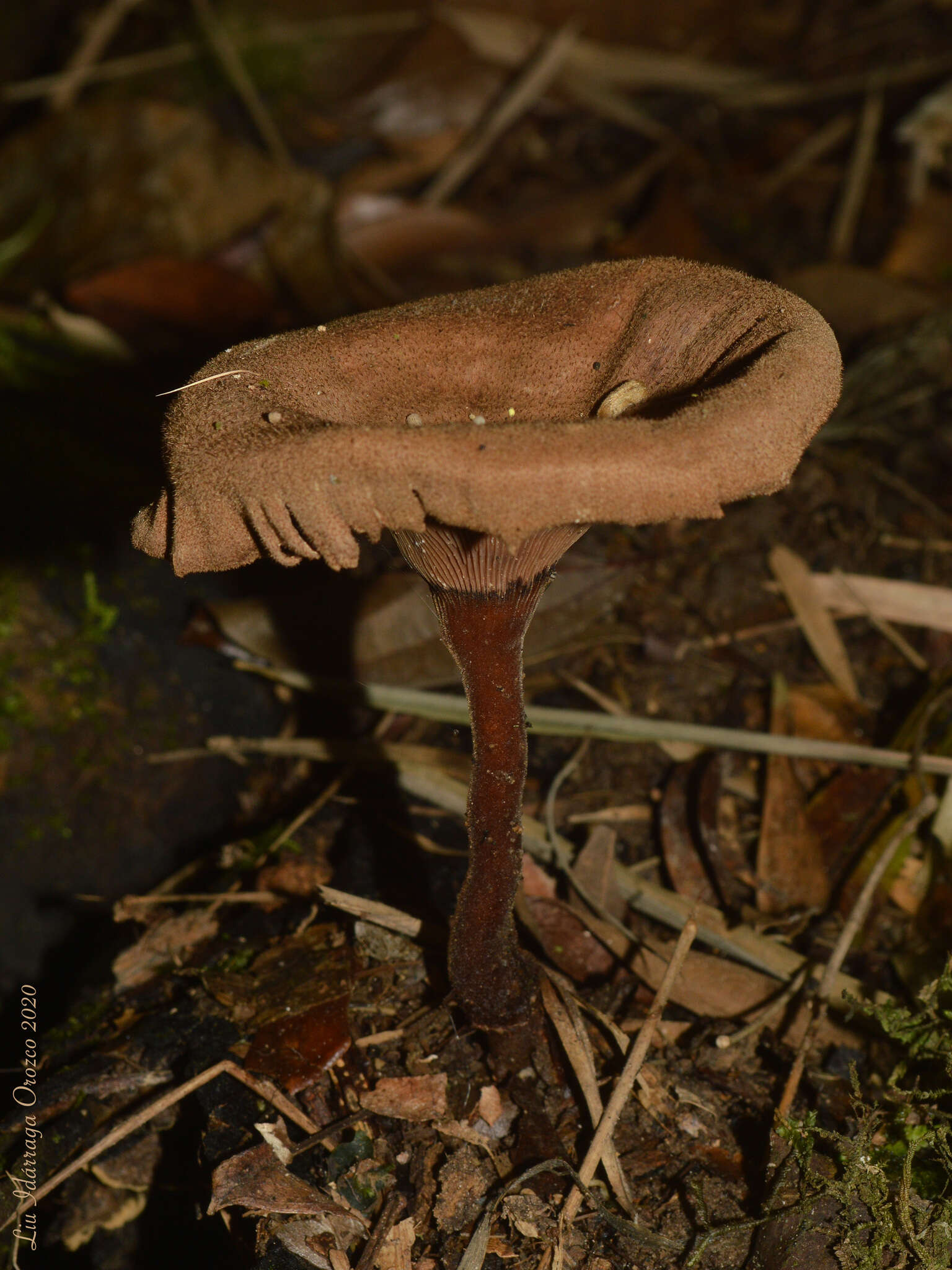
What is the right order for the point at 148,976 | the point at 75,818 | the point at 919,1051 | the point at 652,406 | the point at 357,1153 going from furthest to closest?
the point at 75,818 → the point at 148,976 → the point at 919,1051 → the point at 357,1153 → the point at 652,406

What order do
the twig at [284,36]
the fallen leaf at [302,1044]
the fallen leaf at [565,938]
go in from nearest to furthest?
1. the fallen leaf at [302,1044]
2. the fallen leaf at [565,938]
3. the twig at [284,36]

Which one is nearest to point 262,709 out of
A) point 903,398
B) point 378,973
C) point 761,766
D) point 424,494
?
point 378,973

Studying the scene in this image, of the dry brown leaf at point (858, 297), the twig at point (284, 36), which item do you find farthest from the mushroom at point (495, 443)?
the twig at point (284, 36)

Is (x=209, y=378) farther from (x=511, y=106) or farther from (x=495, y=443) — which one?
(x=511, y=106)

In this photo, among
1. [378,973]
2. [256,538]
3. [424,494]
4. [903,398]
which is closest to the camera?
[424,494]

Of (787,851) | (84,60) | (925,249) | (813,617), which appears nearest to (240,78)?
(84,60)

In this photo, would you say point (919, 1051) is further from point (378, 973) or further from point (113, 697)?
point (113, 697)

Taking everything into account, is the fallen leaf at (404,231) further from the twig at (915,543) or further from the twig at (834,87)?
the twig at (915,543)
